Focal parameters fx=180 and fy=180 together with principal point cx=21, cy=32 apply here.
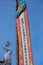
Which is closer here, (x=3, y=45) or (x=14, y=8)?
(x=3, y=45)

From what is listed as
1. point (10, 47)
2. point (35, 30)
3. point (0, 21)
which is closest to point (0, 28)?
point (0, 21)

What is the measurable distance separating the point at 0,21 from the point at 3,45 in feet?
0.83

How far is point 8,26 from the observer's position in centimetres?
186

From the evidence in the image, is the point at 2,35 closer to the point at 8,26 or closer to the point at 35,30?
the point at 8,26

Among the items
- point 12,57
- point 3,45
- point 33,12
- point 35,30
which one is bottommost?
point 12,57

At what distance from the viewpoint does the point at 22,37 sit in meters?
1.86

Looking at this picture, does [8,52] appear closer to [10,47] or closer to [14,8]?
[10,47]

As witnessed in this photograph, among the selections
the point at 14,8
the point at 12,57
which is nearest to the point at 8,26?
the point at 14,8

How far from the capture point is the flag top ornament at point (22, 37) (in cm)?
181

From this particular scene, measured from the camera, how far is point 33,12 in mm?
1892

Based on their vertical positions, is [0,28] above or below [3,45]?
above

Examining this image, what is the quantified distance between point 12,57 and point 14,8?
0.52 meters

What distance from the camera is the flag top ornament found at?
1806 millimetres

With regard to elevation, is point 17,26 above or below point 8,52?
above
